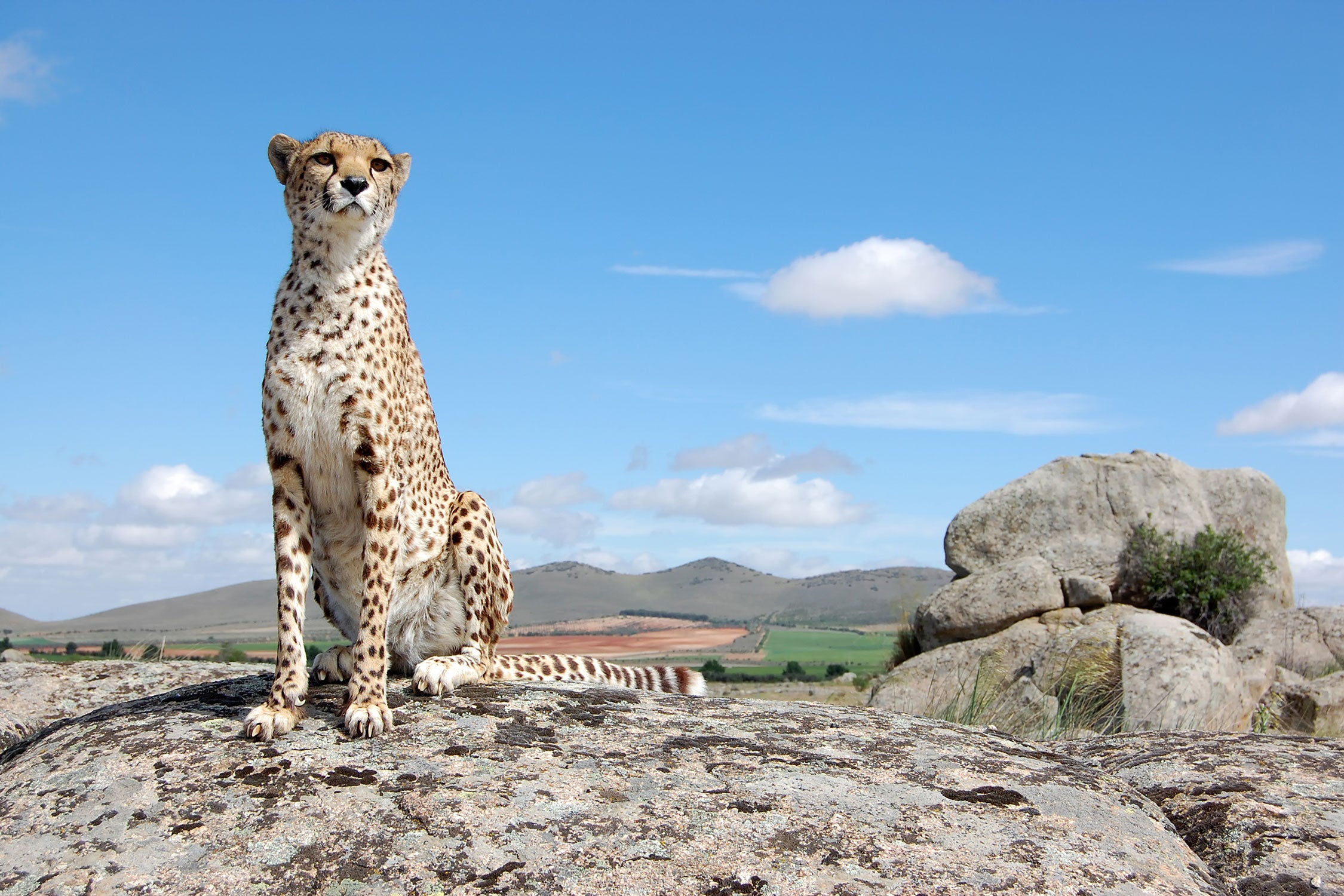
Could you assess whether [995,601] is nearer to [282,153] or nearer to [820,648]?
[282,153]

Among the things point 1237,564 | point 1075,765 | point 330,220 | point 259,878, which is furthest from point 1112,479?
point 259,878

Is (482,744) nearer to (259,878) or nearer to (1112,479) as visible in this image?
(259,878)

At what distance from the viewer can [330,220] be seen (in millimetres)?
5367

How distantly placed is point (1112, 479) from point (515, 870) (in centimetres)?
1940

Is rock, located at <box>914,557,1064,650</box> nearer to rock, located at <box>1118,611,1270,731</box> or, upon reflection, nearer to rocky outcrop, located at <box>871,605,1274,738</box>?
rocky outcrop, located at <box>871,605,1274,738</box>

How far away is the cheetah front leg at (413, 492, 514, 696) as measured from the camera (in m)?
5.92

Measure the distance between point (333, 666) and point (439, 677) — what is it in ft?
2.84

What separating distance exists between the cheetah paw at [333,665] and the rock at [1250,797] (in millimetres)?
3891

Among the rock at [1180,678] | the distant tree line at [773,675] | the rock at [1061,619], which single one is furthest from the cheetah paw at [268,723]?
the distant tree line at [773,675]

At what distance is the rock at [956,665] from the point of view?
53.3ft

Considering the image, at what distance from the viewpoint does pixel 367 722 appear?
4.63 metres

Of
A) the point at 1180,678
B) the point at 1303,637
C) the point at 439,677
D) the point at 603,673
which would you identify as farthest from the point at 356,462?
the point at 1303,637

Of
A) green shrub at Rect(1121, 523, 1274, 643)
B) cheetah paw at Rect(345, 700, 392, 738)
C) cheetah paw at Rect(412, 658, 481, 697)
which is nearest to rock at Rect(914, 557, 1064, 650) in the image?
green shrub at Rect(1121, 523, 1274, 643)

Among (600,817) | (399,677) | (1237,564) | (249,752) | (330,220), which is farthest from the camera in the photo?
(1237,564)
